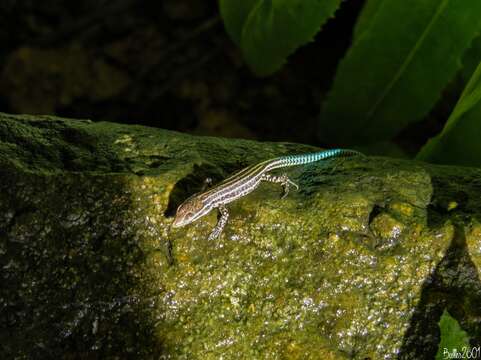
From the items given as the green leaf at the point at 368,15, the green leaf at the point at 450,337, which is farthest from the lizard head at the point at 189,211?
the green leaf at the point at 368,15

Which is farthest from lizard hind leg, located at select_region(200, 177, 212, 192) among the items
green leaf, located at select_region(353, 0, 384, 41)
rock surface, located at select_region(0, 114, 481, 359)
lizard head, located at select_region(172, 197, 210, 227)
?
green leaf, located at select_region(353, 0, 384, 41)

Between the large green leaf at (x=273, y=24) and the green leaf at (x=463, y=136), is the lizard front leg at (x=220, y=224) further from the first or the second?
the large green leaf at (x=273, y=24)

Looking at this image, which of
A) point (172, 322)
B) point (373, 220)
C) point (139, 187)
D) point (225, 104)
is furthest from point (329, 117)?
point (172, 322)

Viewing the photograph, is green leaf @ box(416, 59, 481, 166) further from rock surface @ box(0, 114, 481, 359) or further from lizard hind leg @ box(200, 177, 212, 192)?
lizard hind leg @ box(200, 177, 212, 192)

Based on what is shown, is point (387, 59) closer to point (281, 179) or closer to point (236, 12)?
point (236, 12)

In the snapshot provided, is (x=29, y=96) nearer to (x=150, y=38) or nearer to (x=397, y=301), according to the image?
(x=150, y=38)

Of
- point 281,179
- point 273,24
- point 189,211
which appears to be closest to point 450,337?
point 281,179

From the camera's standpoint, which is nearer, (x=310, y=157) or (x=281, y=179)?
(x=281, y=179)
